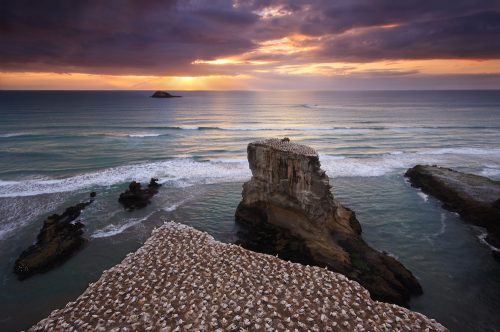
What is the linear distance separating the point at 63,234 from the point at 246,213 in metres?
13.5

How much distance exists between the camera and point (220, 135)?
6488 cm

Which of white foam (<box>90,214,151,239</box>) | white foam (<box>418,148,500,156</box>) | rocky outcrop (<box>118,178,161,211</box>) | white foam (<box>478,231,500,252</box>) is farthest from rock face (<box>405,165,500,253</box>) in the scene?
rocky outcrop (<box>118,178,161,211</box>)

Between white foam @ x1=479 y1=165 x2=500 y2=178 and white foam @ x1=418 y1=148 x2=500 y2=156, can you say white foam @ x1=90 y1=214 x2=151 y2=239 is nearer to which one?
white foam @ x1=479 y1=165 x2=500 y2=178

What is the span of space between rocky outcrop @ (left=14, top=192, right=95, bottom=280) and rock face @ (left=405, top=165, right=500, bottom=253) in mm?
28978

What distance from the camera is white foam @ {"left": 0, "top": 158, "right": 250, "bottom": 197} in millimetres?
33034

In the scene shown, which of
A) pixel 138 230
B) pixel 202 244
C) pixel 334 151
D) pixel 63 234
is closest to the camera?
pixel 202 244

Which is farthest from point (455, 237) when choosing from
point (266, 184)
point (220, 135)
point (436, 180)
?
point (220, 135)

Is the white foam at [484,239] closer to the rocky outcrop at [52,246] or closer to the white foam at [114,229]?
the white foam at [114,229]

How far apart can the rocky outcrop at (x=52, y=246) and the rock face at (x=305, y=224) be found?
39.3 ft

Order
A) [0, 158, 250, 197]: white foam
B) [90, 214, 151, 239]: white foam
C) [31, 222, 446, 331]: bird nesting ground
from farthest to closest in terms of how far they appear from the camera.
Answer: [0, 158, 250, 197]: white foam
[90, 214, 151, 239]: white foam
[31, 222, 446, 331]: bird nesting ground

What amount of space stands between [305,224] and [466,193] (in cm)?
1741

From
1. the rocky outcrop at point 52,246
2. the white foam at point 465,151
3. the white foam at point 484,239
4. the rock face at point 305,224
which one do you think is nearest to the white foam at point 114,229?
the rocky outcrop at point 52,246

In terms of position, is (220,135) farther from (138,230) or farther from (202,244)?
(202,244)

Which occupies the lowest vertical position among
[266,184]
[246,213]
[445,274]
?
[445,274]
